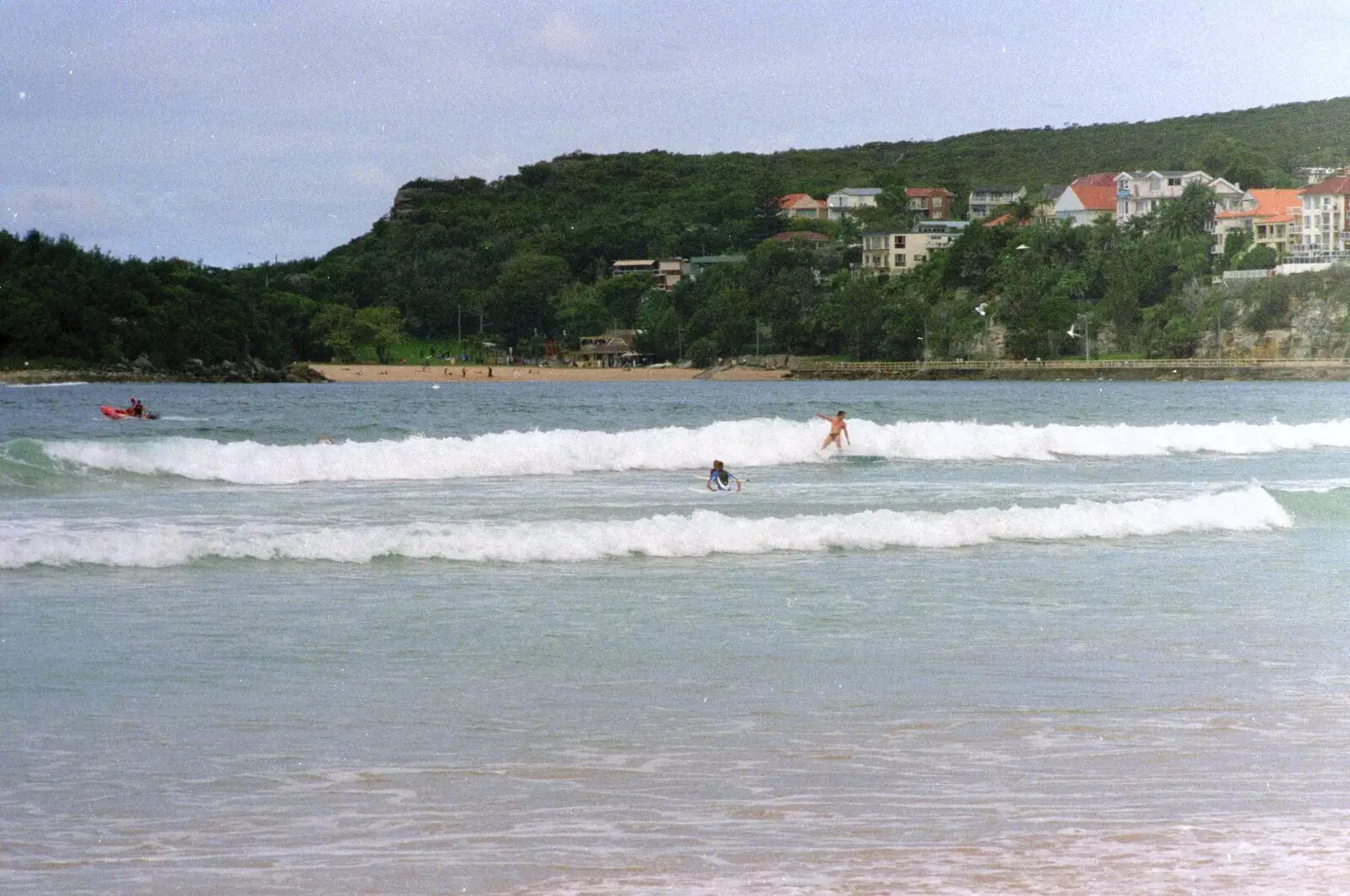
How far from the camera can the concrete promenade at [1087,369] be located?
121 meters

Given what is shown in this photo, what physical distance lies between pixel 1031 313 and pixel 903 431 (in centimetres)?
10584

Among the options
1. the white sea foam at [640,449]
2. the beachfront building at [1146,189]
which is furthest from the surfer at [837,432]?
the beachfront building at [1146,189]

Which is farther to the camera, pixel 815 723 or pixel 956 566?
pixel 956 566

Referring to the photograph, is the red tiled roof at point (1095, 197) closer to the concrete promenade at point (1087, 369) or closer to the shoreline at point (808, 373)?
the concrete promenade at point (1087, 369)

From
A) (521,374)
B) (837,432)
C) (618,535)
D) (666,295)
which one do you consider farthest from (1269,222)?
(618,535)

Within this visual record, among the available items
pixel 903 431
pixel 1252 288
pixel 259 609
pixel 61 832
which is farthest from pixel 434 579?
pixel 1252 288

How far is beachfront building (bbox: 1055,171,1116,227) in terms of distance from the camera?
168 metres

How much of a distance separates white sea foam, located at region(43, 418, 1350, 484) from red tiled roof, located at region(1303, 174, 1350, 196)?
109661 millimetres

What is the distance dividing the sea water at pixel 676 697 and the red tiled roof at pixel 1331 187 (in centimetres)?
13174

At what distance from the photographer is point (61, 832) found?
654 cm

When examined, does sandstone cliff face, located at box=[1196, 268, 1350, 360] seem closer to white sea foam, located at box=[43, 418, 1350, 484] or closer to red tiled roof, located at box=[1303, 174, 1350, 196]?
red tiled roof, located at box=[1303, 174, 1350, 196]

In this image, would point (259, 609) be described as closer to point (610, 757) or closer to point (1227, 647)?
point (610, 757)

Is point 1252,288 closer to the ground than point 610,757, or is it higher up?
higher up

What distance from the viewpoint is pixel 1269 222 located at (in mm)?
147125
